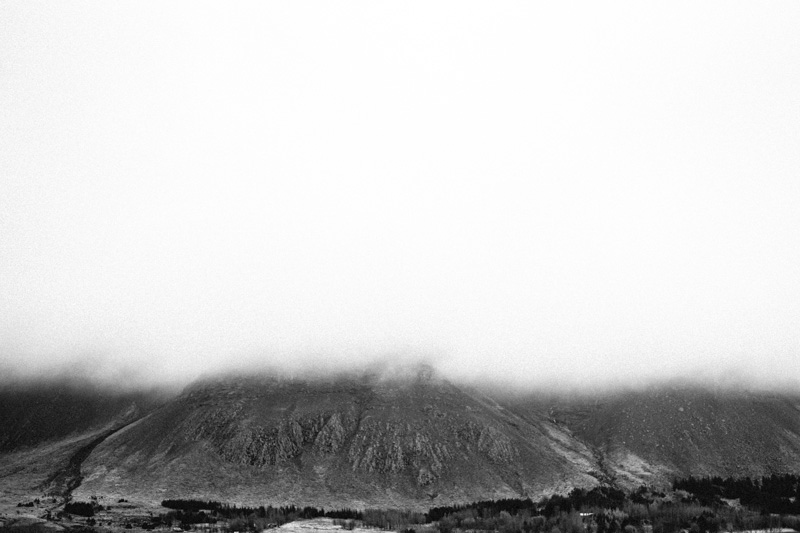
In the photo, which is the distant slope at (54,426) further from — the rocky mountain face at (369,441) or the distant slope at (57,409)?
the rocky mountain face at (369,441)

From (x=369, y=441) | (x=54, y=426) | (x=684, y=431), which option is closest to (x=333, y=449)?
(x=369, y=441)

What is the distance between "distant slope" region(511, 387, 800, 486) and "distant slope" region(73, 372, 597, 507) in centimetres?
1030

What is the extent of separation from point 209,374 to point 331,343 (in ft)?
132

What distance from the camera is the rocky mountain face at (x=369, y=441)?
120 meters

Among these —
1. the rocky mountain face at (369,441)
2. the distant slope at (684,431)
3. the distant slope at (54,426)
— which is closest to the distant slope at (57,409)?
the distant slope at (54,426)

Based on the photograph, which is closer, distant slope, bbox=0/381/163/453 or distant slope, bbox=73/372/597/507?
distant slope, bbox=73/372/597/507

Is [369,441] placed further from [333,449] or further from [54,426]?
[54,426]

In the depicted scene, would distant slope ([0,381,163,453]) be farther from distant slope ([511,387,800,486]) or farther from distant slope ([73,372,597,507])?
distant slope ([511,387,800,486])

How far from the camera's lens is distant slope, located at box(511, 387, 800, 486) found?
134 metres

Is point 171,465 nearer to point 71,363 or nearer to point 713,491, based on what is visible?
point 71,363

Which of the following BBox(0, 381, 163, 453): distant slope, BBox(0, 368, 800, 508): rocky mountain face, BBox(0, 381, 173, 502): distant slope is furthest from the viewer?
BBox(0, 381, 163, 453): distant slope

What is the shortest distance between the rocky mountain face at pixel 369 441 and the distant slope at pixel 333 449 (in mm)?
367

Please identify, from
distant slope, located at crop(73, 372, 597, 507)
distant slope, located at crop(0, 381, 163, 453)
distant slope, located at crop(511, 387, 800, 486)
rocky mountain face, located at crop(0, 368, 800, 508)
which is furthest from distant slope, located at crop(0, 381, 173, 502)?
distant slope, located at crop(511, 387, 800, 486)

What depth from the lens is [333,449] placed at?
134m
